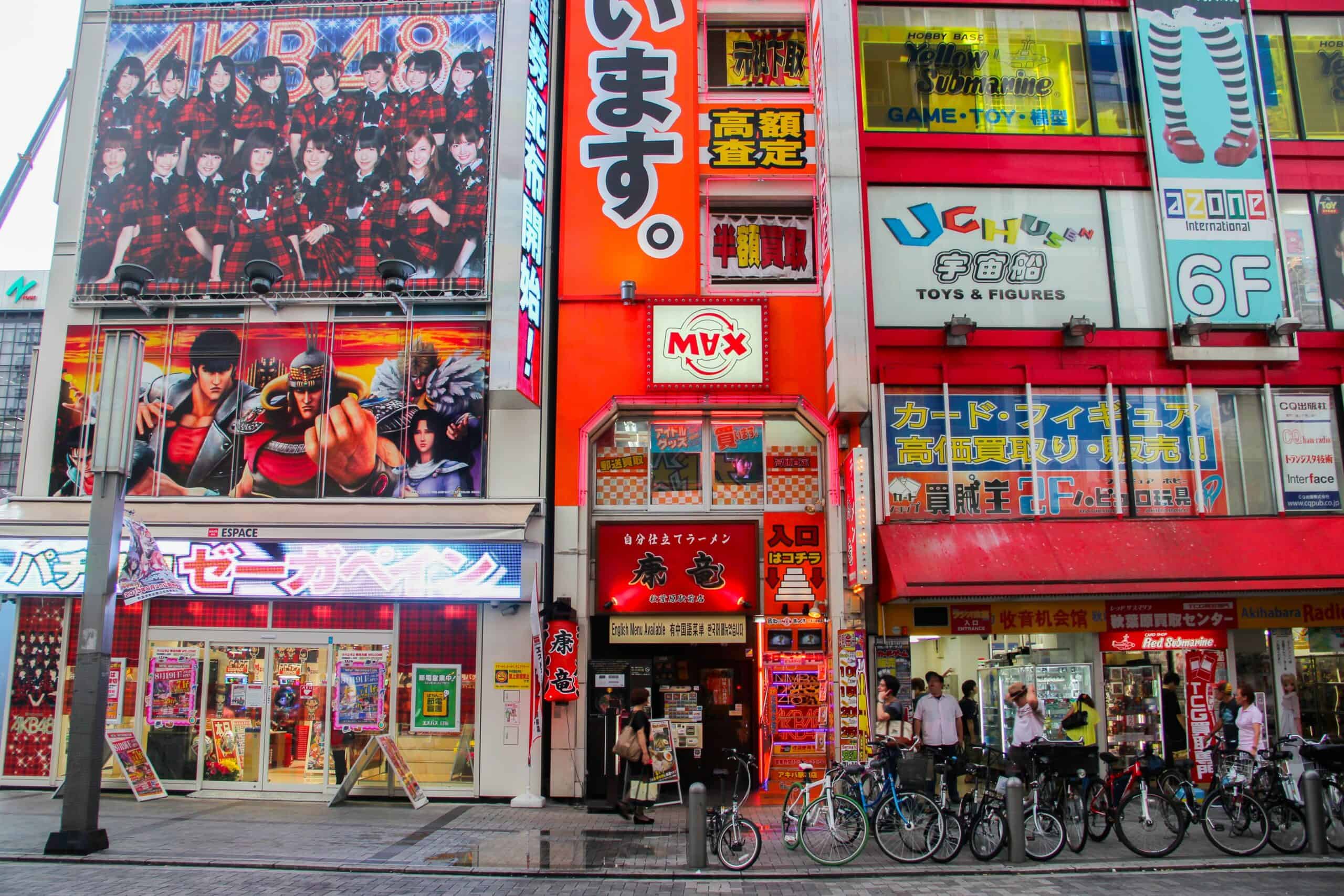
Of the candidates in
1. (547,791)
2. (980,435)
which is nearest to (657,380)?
(980,435)

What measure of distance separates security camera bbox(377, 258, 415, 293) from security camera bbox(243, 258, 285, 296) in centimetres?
161

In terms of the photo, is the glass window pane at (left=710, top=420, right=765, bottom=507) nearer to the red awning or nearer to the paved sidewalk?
the red awning

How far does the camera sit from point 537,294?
50.0 ft

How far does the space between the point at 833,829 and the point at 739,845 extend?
42.3 inches

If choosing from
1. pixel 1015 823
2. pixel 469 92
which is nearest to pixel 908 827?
pixel 1015 823

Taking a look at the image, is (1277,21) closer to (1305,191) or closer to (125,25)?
(1305,191)

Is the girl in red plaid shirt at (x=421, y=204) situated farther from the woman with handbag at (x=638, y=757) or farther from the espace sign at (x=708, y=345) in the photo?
the woman with handbag at (x=638, y=757)

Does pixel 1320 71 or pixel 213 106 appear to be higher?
pixel 1320 71

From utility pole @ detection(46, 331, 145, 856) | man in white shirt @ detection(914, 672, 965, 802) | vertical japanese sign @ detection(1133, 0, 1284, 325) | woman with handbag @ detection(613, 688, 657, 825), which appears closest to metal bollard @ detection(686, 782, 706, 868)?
woman with handbag @ detection(613, 688, 657, 825)

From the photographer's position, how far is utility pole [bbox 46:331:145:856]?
10375 millimetres

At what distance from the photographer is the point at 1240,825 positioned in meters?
10.4

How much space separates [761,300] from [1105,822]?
924 centimetres

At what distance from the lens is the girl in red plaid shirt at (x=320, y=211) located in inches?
627

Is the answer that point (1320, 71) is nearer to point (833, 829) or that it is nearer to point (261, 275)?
point (833, 829)
